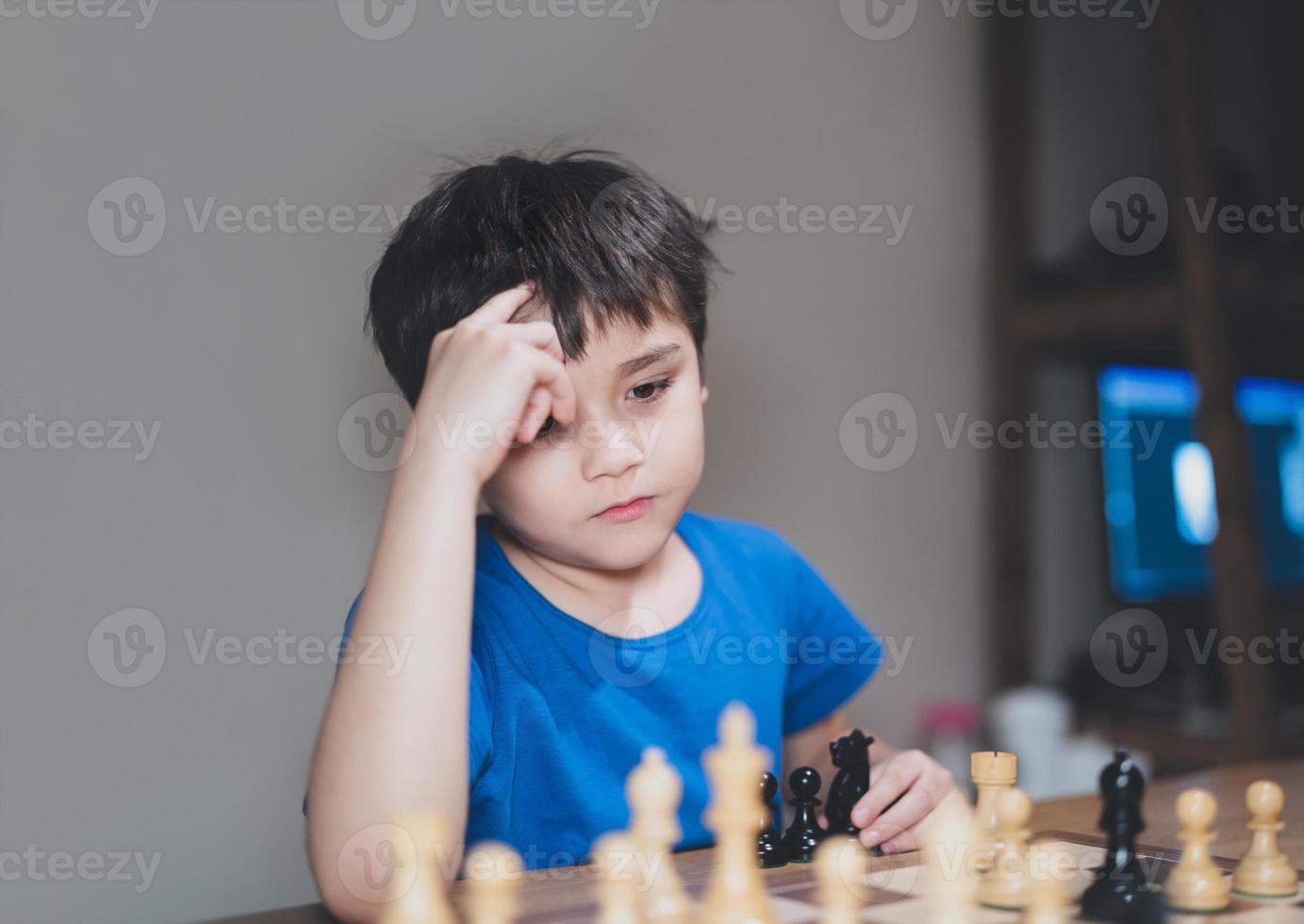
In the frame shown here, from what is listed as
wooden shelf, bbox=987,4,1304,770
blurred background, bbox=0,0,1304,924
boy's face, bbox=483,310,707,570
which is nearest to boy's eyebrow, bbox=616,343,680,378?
boy's face, bbox=483,310,707,570

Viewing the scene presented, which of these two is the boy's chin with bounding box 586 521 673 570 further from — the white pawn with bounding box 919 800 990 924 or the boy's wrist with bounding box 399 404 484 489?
the white pawn with bounding box 919 800 990 924

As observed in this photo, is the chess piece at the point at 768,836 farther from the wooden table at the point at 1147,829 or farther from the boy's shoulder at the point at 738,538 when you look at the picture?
the boy's shoulder at the point at 738,538

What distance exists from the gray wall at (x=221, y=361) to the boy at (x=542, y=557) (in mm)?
368

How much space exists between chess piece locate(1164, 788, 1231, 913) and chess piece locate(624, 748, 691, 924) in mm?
265

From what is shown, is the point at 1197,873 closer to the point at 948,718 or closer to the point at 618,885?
the point at 618,885

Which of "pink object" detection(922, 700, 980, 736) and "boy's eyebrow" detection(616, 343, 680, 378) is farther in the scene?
"pink object" detection(922, 700, 980, 736)

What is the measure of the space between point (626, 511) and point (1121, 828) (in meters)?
0.39

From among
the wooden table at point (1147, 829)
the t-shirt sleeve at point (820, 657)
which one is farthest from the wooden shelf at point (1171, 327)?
the t-shirt sleeve at point (820, 657)

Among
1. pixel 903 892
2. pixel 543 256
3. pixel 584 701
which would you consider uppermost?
pixel 543 256

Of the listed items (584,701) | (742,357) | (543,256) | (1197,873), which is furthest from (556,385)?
(742,357)

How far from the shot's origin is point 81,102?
1219 millimetres

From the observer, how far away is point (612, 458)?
0.86 metres

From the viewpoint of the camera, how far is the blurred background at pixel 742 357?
1.21m

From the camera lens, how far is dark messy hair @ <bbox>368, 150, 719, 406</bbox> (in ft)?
2.91
